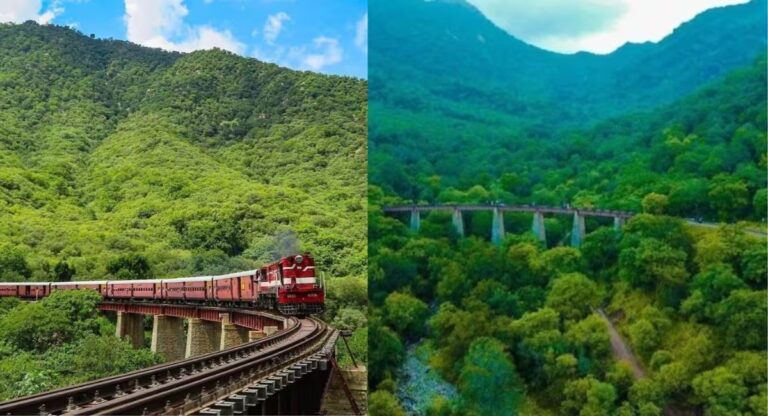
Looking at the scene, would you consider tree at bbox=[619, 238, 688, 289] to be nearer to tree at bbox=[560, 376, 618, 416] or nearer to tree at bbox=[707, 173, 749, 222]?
tree at bbox=[707, 173, 749, 222]

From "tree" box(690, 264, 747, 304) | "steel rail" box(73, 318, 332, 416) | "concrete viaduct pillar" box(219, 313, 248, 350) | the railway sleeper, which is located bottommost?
"concrete viaduct pillar" box(219, 313, 248, 350)

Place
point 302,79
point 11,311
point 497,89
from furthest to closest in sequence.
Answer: point 302,79
point 11,311
point 497,89

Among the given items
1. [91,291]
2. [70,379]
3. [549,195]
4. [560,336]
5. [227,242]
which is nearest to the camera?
[560,336]

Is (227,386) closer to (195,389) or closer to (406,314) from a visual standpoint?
(195,389)

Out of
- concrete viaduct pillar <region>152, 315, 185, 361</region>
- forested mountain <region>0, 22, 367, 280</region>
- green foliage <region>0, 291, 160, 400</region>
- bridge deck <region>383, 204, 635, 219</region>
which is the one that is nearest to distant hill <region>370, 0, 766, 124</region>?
bridge deck <region>383, 204, 635, 219</region>

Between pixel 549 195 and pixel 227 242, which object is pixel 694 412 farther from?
pixel 227 242

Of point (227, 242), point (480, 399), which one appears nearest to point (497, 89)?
point (480, 399)
